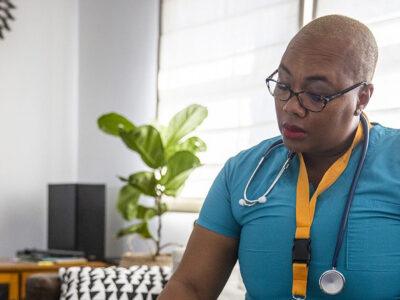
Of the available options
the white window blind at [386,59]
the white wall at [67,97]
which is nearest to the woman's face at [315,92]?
the white window blind at [386,59]

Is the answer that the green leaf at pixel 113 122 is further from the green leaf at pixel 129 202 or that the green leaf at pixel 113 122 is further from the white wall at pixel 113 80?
the white wall at pixel 113 80

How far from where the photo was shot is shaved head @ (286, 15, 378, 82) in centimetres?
131

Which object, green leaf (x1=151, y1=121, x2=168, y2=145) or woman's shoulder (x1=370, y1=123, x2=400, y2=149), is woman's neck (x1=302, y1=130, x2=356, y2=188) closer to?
woman's shoulder (x1=370, y1=123, x2=400, y2=149)

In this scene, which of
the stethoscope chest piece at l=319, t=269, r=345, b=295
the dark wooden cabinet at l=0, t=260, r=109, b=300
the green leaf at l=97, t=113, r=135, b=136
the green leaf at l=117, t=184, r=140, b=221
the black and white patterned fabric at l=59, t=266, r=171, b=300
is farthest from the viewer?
the green leaf at l=117, t=184, r=140, b=221

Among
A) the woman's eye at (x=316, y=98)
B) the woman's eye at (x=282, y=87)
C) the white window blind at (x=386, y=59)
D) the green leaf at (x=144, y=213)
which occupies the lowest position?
the green leaf at (x=144, y=213)

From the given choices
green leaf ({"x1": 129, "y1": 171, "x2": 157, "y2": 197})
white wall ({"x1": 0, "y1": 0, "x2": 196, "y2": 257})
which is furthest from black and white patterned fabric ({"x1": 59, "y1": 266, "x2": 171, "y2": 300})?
white wall ({"x1": 0, "y1": 0, "x2": 196, "y2": 257})

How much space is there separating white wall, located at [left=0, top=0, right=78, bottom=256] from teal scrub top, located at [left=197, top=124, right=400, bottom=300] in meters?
2.98

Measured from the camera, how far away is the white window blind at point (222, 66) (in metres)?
3.36

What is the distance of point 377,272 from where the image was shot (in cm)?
123

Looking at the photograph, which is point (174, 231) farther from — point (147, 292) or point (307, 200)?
point (307, 200)

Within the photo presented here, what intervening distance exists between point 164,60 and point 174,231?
1.05 metres

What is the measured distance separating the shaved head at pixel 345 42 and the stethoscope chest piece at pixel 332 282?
383 millimetres

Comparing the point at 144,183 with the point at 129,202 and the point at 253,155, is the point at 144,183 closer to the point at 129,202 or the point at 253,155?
the point at 129,202

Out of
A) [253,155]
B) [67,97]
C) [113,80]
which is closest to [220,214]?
[253,155]
